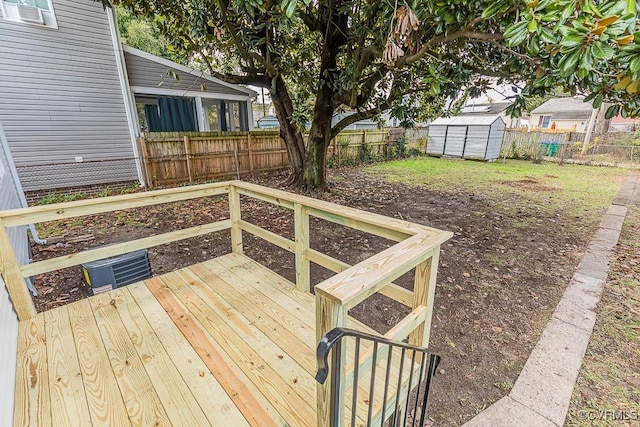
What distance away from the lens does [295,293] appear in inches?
109

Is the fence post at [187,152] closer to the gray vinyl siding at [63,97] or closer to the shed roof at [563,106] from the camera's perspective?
the gray vinyl siding at [63,97]

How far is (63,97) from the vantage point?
23.8 ft

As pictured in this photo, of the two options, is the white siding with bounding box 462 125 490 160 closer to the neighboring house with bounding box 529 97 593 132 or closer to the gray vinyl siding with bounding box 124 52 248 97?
the gray vinyl siding with bounding box 124 52 248 97

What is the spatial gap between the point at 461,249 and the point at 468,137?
1172 centimetres

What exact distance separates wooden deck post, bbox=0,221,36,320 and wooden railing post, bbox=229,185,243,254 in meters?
1.76

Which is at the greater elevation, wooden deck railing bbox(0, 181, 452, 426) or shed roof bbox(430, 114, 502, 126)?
shed roof bbox(430, 114, 502, 126)

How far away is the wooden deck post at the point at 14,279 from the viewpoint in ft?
6.82

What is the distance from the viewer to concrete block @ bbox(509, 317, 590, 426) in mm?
2086

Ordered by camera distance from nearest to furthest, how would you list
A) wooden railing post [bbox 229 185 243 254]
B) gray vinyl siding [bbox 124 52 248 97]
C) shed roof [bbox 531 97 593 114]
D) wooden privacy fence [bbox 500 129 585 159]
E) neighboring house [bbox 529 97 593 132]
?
wooden railing post [bbox 229 185 243 254] → gray vinyl siding [bbox 124 52 248 97] → wooden privacy fence [bbox 500 129 585 159] → neighboring house [bbox 529 97 593 132] → shed roof [bbox 531 97 593 114]

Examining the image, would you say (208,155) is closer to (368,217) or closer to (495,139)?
(368,217)

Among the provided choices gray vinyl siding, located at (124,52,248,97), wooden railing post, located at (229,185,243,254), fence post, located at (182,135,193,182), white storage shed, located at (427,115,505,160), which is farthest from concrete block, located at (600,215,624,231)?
gray vinyl siding, located at (124,52,248,97)

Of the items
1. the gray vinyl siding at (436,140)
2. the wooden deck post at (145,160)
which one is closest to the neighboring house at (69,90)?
the wooden deck post at (145,160)

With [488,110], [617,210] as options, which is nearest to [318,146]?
[617,210]

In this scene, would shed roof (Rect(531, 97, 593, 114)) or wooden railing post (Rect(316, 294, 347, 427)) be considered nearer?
wooden railing post (Rect(316, 294, 347, 427))
